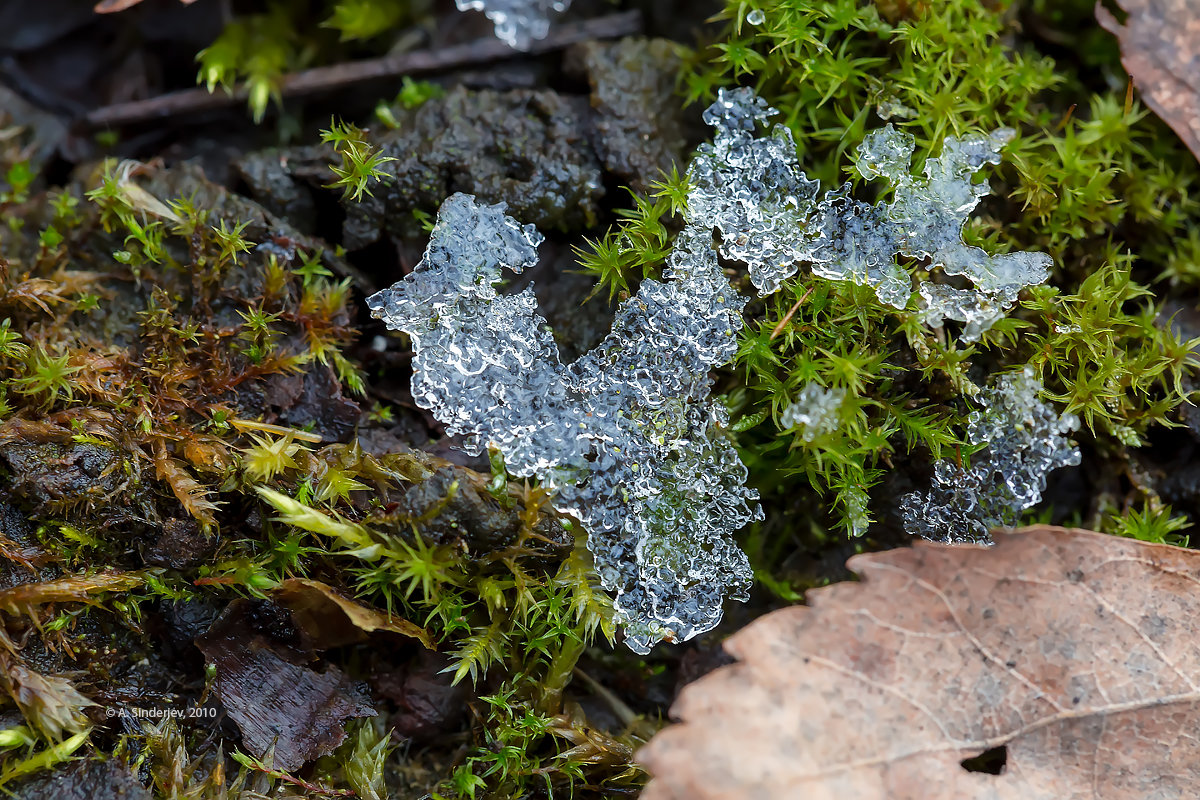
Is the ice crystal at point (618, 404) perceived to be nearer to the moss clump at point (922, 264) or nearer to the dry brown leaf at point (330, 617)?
the moss clump at point (922, 264)

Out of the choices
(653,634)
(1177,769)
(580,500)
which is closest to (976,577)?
(1177,769)

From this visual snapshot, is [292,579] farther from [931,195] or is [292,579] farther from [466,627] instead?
[931,195]

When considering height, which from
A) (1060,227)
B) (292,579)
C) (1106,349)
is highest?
(1060,227)

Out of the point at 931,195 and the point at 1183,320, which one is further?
the point at 1183,320

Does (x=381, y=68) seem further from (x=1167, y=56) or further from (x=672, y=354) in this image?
(x=1167, y=56)

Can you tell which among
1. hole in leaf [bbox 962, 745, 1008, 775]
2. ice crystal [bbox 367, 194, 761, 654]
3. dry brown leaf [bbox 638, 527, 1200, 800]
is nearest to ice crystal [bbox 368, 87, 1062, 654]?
ice crystal [bbox 367, 194, 761, 654]

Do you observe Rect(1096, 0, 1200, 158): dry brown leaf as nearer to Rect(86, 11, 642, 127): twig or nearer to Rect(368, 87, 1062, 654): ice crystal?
Rect(368, 87, 1062, 654): ice crystal

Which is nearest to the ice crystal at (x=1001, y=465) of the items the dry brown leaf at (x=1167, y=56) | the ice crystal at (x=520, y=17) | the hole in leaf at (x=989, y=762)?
the hole in leaf at (x=989, y=762)
